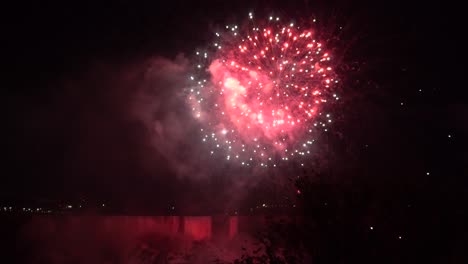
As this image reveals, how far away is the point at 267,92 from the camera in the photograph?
52.2 feet

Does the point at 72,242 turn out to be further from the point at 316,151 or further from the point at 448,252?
the point at 448,252

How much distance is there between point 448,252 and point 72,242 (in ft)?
40.2

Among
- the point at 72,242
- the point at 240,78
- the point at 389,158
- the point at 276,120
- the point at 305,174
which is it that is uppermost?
the point at 240,78

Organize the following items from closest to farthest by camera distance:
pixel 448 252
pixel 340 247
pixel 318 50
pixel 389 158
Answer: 1. pixel 340 247
2. pixel 448 252
3. pixel 318 50
4. pixel 389 158

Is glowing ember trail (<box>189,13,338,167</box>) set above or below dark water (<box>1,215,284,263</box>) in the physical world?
above

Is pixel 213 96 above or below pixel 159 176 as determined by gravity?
above

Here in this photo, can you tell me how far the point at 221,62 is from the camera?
51.2 ft

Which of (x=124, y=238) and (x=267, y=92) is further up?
(x=267, y=92)

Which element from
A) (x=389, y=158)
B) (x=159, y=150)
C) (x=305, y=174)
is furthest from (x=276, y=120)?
(x=159, y=150)

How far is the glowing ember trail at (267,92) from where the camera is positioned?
590 inches

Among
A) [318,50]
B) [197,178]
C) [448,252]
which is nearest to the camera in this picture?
[448,252]

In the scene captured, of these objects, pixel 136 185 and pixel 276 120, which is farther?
pixel 136 185

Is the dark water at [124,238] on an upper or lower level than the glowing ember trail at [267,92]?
lower

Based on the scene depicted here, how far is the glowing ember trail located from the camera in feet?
49.1
